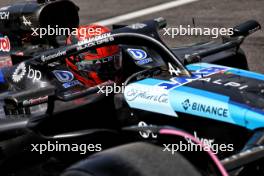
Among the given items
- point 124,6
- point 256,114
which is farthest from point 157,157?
point 124,6

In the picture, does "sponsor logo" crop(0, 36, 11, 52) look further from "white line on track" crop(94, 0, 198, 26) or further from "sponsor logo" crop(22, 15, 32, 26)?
"white line on track" crop(94, 0, 198, 26)

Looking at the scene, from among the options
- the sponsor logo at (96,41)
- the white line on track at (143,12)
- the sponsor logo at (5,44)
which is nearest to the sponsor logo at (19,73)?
the sponsor logo at (96,41)

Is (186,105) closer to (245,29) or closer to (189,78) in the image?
(189,78)

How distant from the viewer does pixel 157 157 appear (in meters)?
Result: 2.91

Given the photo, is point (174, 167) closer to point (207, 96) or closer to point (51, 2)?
point (207, 96)

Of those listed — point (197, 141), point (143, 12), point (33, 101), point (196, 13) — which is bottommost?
point (143, 12)

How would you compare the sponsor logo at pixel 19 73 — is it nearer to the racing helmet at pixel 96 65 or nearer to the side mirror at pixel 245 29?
the racing helmet at pixel 96 65

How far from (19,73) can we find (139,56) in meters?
1.04

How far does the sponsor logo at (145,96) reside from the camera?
4.13m

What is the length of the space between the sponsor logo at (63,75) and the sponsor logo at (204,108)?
140 centimetres

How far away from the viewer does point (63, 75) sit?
16.7 ft

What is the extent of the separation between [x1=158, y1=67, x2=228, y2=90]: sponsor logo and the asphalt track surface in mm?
4111

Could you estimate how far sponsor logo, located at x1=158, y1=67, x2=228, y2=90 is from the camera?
4277 mm

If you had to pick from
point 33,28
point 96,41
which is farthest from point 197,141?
point 33,28
